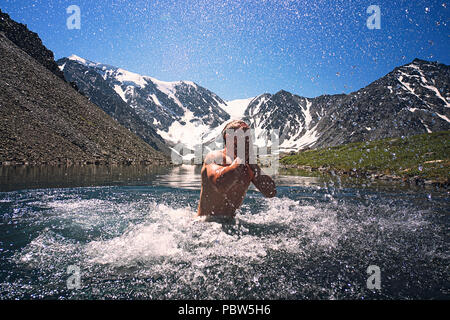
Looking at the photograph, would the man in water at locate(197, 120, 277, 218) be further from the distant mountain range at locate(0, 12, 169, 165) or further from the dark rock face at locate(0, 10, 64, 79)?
the dark rock face at locate(0, 10, 64, 79)

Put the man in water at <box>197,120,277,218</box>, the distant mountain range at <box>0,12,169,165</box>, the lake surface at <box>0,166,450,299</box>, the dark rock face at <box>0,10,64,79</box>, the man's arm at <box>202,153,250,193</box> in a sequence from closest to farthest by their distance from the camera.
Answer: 1. the lake surface at <box>0,166,450,299</box>
2. the man's arm at <box>202,153,250,193</box>
3. the man in water at <box>197,120,277,218</box>
4. the distant mountain range at <box>0,12,169,165</box>
5. the dark rock face at <box>0,10,64,79</box>

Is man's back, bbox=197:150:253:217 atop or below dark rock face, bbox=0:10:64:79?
below

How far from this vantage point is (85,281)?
10.3 ft

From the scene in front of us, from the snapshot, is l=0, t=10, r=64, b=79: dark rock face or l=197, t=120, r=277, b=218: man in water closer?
l=197, t=120, r=277, b=218: man in water

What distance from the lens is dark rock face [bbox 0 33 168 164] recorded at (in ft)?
137

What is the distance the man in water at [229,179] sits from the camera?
197 inches

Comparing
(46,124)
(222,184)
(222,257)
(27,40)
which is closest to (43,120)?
(46,124)

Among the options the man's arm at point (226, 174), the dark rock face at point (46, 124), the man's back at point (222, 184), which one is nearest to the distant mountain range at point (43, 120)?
the dark rock face at point (46, 124)

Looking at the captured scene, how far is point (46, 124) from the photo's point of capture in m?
53.0

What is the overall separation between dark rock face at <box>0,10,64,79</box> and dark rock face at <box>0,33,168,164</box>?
45.4 ft

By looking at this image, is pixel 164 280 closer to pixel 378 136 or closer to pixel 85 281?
pixel 85 281

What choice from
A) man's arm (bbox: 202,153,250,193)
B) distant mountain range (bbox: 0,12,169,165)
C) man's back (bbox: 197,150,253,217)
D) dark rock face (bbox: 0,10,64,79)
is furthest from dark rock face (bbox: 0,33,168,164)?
man's arm (bbox: 202,153,250,193)

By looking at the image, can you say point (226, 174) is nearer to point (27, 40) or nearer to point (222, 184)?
point (222, 184)

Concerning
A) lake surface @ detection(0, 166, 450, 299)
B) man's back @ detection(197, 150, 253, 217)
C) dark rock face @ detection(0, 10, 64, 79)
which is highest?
dark rock face @ detection(0, 10, 64, 79)
